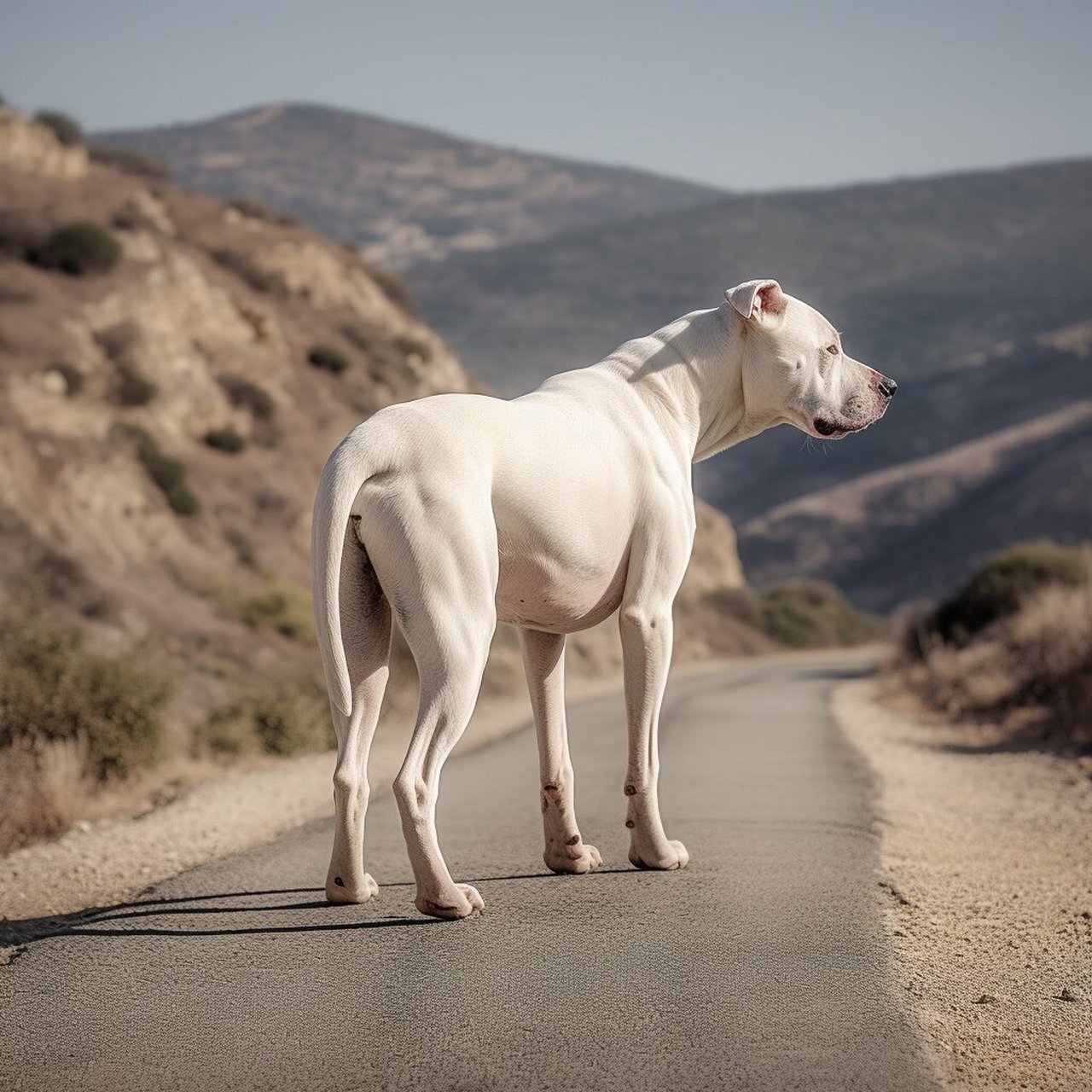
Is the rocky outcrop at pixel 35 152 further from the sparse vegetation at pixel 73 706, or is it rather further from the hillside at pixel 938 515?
the hillside at pixel 938 515

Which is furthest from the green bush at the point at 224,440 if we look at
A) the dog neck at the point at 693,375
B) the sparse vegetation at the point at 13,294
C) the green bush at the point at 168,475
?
the dog neck at the point at 693,375

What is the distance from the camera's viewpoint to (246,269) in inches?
1705

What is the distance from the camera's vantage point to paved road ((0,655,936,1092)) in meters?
3.72

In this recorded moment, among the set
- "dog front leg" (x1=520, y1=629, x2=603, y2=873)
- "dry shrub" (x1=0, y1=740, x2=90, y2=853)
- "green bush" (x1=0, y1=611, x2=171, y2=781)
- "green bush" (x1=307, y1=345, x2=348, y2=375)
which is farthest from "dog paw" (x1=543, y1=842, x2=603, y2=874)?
"green bush" (x1=307, y1=345, x2=348, y2=375)

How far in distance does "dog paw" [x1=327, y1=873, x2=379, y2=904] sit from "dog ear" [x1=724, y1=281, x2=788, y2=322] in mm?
2942

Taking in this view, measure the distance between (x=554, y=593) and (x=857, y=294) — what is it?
118 metres

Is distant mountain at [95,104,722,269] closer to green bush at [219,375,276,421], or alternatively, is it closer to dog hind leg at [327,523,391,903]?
green bush at [219,375,276,421]

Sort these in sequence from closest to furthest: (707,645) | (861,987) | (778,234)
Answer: (861,987) < (707,645) < (778,234)

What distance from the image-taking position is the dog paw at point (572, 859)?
6156 mm

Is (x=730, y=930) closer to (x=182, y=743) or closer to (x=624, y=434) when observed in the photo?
(x=624, y=434)

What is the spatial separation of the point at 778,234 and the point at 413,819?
124002 mm

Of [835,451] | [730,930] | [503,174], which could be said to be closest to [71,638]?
[730,930]

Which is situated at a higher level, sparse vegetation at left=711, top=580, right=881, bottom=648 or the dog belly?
the dog belly

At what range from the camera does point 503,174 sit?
179750mm
